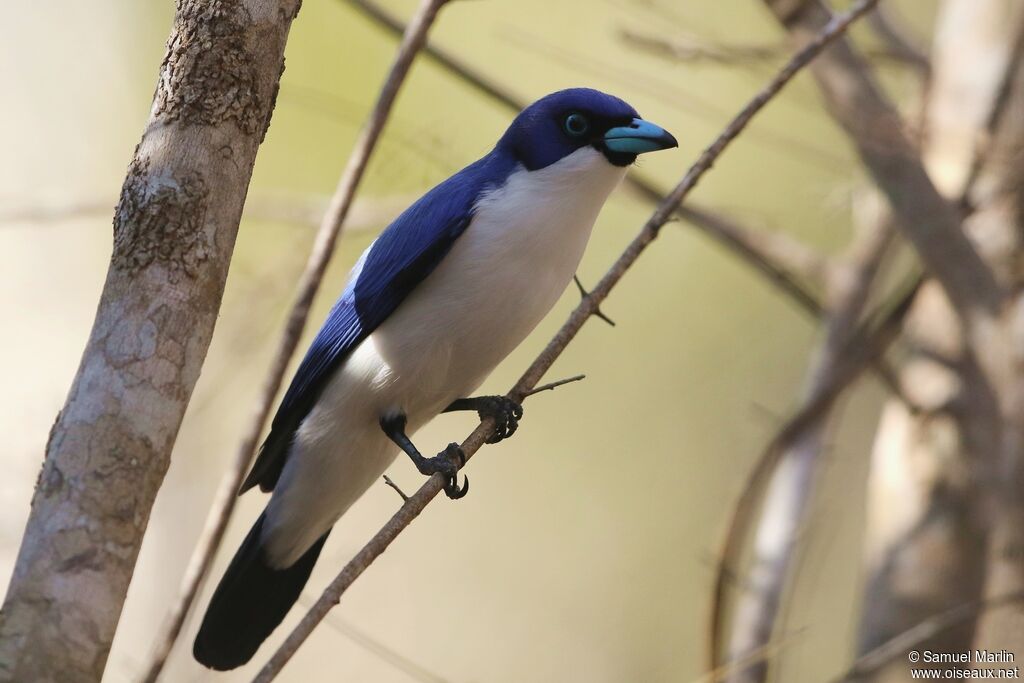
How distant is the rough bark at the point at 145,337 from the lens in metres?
1.97

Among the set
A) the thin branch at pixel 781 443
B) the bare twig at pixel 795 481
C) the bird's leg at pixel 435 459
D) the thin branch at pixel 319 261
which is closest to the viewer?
the thin branch at pixel 319 261

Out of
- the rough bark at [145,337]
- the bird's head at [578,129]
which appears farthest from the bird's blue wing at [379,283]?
the rough bark at [145,337]

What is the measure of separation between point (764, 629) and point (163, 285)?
3216mm

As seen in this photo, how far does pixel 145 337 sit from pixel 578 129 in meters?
1.90

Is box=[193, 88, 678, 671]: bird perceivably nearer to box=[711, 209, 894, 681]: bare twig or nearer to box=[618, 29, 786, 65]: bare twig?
box=[618, 29, 786, 65]: bare twig

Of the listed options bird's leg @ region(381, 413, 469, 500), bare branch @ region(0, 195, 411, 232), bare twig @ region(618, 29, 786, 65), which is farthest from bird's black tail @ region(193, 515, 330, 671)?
bare twig @ region(618, 29, 786, 65)

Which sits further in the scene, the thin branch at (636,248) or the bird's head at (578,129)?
the bird's head at (578,129)

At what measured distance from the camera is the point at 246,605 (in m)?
3.94

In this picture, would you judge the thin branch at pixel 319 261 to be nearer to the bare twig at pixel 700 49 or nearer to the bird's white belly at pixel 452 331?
the bird's white belly at pixel 452 331

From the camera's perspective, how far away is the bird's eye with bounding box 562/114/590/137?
3762 millimetres

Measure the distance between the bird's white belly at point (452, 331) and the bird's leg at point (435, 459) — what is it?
1.6 inches

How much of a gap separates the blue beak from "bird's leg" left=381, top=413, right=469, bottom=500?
1052mm

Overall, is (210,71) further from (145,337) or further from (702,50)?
(702,50)

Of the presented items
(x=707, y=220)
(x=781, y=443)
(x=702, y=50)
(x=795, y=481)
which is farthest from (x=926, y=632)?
(x=702, y=50)
